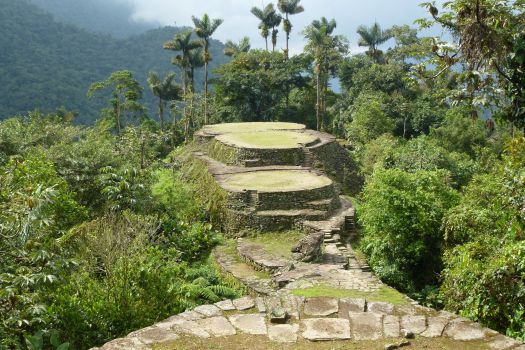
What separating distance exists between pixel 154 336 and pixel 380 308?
8.40ft

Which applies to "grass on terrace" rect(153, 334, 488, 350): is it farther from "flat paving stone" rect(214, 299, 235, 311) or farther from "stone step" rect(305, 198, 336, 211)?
"stone step" rect(305, 198, 336, 211)

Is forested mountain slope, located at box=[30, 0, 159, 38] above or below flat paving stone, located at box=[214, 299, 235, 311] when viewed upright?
above

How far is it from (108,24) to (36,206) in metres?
105

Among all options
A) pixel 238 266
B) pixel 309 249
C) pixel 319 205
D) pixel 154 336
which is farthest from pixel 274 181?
pixel 154 336

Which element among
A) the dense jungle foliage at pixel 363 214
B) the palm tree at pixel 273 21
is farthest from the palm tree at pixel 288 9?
the dense jungle foliage at pixel 363 214

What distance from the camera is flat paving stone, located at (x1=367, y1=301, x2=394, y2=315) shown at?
6047mm

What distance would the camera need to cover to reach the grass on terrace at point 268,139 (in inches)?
822

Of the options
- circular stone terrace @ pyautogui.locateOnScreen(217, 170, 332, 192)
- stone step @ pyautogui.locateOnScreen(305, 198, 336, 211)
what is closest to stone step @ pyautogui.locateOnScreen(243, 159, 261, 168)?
circular stone terrace @ pyautogui.locateOnScreen(217, 170, 332, 192)

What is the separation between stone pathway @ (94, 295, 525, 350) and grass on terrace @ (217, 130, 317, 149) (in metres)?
14.3

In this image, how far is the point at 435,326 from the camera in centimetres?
562

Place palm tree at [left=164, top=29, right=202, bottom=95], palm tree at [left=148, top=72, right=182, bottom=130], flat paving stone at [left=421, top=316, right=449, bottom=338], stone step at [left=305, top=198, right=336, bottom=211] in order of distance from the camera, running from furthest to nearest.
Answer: palm tree at [left=148, top=72, right=182, bottom=130] → palm tree at [left=164, top=29, right=202, bottom=95] → stone step at [left=305, top=198, right=336, bottom=211] → flat paving stone at [left=421, top=316, right=449, bottom=338]

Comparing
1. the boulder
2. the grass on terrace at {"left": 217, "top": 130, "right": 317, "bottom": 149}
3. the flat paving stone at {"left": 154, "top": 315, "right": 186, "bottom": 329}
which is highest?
the grass on terrace at {"left": 217, "top": 130, "right": 317, "bottom": 149}

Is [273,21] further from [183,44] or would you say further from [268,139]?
[268,139]

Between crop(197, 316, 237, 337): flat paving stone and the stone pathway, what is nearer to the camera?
the stone pathway
